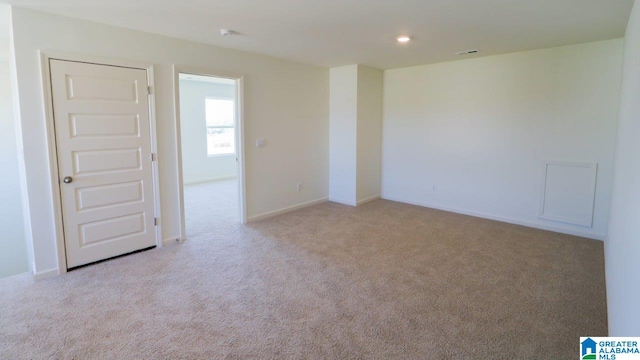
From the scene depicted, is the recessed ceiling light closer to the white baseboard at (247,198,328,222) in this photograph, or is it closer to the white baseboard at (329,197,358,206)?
the white baseboard at (247,198,328,222)

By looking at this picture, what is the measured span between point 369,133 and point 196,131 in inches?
185

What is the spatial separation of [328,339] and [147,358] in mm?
1146

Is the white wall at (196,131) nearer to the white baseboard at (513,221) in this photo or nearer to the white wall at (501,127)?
the white wall at (501,127)

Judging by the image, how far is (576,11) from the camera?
9.73 ft

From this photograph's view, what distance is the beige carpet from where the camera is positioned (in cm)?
220

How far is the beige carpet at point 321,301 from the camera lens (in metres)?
2.20

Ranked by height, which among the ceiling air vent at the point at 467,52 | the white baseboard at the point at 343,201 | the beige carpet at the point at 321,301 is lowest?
the beige carpet at the point at 321,301

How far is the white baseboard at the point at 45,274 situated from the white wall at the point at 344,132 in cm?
415

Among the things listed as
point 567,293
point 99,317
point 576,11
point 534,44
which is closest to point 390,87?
point 534,44

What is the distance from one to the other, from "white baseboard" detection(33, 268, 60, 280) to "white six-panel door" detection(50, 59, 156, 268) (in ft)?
0.40

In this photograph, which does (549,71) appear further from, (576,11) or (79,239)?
(79,239)

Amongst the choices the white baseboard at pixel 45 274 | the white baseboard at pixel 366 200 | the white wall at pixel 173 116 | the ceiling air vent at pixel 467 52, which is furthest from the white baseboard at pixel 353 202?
the white baseboard at pixel 45 274

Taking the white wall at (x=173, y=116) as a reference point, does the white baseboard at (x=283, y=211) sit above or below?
below

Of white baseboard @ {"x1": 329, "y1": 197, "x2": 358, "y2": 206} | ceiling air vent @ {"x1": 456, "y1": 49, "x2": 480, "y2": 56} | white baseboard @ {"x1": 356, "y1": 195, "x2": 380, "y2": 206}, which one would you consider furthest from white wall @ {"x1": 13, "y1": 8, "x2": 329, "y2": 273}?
ceiling air vent @ {"x1": 456, "y1": 49, "x2": 480, "y2": 56}
